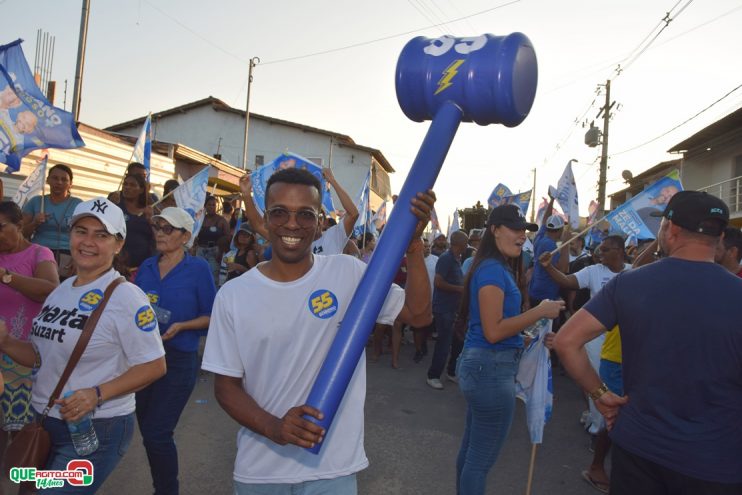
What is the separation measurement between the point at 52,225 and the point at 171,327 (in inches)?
96.9

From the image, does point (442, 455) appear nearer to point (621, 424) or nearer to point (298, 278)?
point (621, 424)

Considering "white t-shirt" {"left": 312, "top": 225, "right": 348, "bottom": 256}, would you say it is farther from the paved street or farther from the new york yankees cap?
the new york yankees cap

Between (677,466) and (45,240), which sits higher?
(45,240)

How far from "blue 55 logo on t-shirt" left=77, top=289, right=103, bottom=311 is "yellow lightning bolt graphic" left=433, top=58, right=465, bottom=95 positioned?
1.92m

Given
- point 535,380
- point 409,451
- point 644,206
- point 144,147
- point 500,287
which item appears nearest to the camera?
point 500,287

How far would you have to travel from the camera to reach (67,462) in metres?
2.42

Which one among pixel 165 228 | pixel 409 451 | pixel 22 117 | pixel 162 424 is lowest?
pixel 409 451

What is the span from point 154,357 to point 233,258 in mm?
6073

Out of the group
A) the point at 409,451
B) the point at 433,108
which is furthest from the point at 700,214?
the point at 409,451

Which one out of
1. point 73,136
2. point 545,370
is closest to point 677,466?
point 545,370

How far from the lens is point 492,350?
125 inches

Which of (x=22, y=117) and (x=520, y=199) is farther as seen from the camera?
(x=520, y=199)

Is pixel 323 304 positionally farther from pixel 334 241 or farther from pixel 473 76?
pixel 334 241

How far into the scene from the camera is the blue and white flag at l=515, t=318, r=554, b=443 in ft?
11.2
